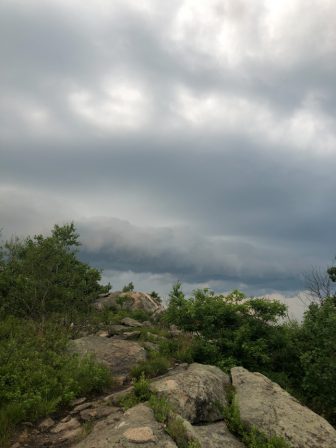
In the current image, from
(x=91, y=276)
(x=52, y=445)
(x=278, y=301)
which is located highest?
(x=91, y=276)

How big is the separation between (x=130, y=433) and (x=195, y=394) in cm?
319

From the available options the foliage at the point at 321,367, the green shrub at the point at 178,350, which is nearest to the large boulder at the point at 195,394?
the green shrub at the point at 178,350

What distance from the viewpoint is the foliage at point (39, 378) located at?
11969 mm

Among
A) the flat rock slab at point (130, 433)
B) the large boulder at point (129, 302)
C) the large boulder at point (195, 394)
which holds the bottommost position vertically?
the flat rock slab at point (130, 433)

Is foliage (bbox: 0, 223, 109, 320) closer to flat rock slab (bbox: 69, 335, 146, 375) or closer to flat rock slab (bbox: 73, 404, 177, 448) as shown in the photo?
flat rock slab (bbox: 69, 335, 146, 375)

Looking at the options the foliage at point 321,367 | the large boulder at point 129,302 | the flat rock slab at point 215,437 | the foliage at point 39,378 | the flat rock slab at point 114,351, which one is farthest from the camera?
the large boulder at point 129,302

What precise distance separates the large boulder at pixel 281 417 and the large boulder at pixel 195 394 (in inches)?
29.4

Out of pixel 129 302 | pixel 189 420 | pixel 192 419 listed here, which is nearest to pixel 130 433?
pixel 189 420

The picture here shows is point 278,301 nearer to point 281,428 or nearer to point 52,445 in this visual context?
point 281,428

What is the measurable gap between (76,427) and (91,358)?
4.55 m

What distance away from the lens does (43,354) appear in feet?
52.6

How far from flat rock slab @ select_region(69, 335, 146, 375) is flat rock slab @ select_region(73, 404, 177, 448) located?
18.6 ft

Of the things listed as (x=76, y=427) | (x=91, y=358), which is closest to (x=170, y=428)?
(x=76, y=427)

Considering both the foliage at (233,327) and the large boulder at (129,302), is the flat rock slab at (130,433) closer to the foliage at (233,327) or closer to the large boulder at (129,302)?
the foliage at (233,327)
